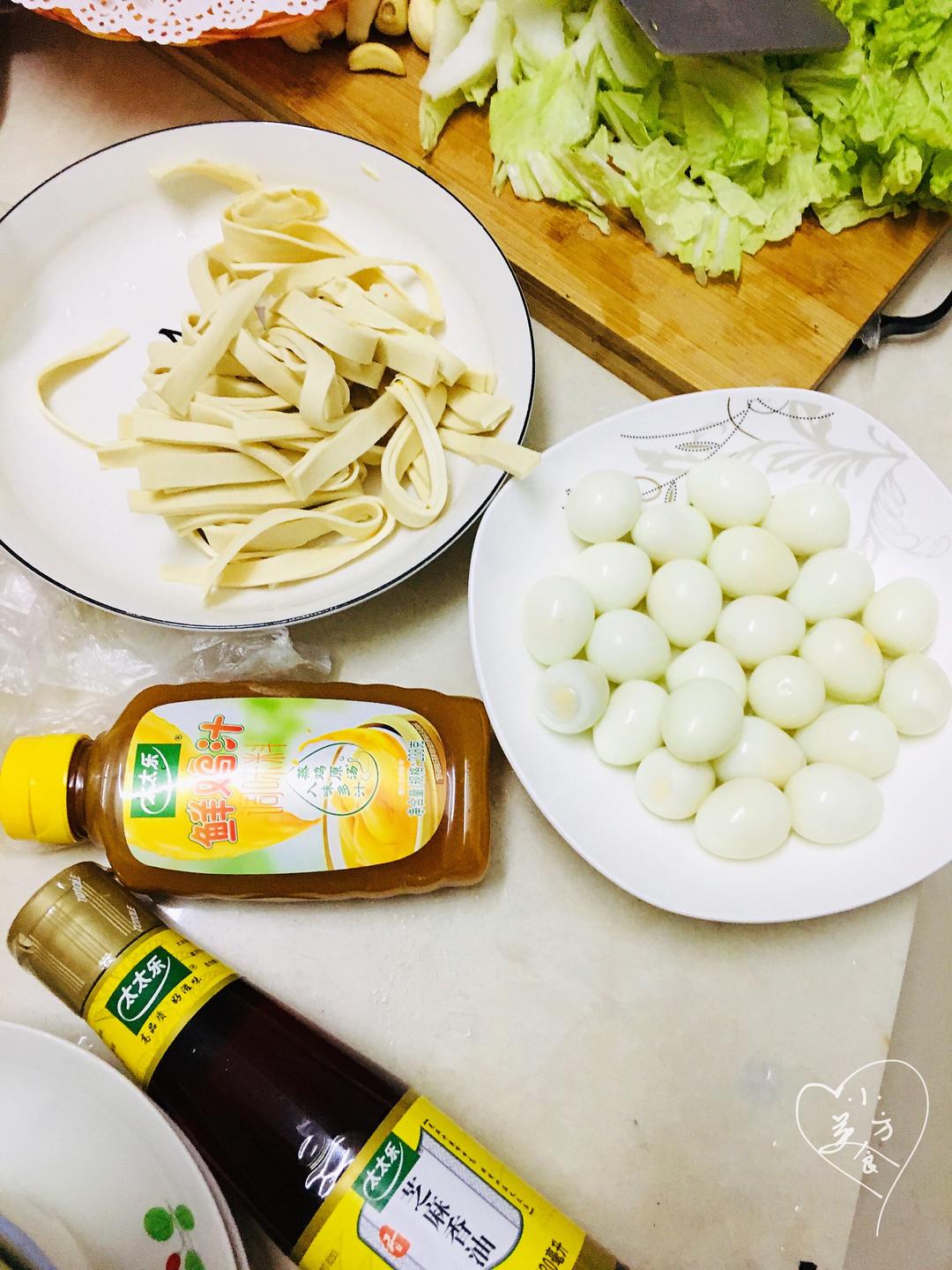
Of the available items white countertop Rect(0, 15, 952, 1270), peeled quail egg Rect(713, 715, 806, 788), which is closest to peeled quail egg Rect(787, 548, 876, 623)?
peeled quail egg Rect(713, 715, 806, 788)

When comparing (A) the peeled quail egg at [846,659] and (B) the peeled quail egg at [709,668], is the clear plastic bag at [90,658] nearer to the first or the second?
(B) the peeled quail egg at [709,668]

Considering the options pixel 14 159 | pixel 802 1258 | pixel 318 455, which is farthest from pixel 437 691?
pixel 14 159

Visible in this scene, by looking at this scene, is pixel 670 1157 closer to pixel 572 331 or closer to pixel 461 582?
pixel 461 582

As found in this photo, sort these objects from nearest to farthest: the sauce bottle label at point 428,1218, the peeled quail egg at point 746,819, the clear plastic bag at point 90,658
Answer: the sauce bottle label at point 428,1218 < the peeled quail egg at point 746,819 < the clear plastic bag at point 90,658

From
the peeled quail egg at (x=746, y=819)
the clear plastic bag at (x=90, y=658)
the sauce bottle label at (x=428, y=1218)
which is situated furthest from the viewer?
the clear plastic bag at (x=90, y=658)

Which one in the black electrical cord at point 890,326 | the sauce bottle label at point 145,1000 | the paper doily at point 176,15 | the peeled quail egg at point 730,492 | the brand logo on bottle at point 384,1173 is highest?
the paper doily at point 176,15

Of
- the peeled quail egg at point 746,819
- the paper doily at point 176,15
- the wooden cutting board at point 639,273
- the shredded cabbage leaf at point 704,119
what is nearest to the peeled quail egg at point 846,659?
the peeled quail egg at point 746,819

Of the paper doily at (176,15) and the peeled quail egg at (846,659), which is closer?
the peeled quail egg at (846,659)
